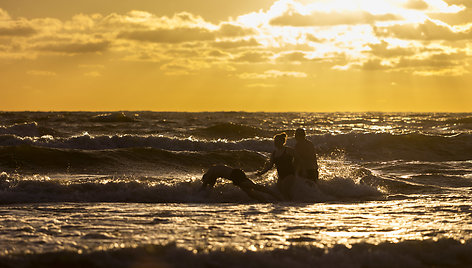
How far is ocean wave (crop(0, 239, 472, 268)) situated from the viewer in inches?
283

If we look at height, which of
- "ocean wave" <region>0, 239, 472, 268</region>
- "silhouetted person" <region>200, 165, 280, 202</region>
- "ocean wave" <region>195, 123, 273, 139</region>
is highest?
"ocean wave" <region>195, 123, 273, 139</region>

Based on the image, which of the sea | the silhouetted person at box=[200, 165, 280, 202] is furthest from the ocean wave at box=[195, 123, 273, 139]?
the silhouetted person at box=[200, 165, 280, 202]

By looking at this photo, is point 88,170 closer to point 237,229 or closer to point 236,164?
point 236,164

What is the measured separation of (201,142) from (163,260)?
74.5 feet

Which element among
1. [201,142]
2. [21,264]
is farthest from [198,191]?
[201,142]

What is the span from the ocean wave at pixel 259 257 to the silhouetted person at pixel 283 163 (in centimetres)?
567

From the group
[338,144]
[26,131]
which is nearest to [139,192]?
[338,144]

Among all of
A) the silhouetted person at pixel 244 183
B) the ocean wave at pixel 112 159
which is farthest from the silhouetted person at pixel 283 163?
the ocean wave at pixel 112 159

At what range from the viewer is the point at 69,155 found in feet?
70.2

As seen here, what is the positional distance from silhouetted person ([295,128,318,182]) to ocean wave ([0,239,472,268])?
6.09 metres

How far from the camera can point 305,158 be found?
14.0m

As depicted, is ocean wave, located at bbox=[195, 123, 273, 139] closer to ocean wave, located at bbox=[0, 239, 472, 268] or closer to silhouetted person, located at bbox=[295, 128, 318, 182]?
silhouetted person, located at bbox=[295, 128, 318, 182]

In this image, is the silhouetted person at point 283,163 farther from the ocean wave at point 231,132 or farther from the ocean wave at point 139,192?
the ocean wave at point 231,132

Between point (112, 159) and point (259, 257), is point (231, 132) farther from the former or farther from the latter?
point (259, 257)
